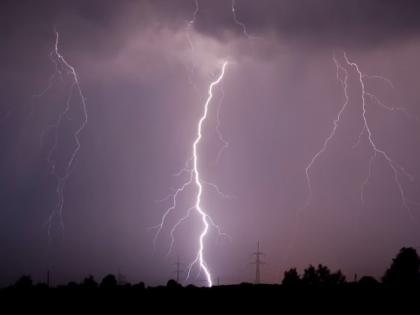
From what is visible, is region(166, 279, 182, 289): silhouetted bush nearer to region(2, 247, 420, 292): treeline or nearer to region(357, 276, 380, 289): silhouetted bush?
region(2, 247, 420, 292): treeline

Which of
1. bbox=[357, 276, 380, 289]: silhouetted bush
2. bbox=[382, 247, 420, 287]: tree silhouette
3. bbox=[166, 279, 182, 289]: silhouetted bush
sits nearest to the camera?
bbox=[357, 276, 380, 289]: silhouetted bush

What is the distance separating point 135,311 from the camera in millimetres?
22328

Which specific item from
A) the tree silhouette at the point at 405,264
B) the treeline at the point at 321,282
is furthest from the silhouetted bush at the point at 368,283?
the tree silhouette at the point at 405,264

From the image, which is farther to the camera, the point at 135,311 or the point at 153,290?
the point at 153,290

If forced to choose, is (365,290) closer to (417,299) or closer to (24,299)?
(417,299)

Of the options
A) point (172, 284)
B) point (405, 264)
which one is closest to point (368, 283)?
point (172, 284)

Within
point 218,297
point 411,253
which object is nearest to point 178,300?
point 218,297

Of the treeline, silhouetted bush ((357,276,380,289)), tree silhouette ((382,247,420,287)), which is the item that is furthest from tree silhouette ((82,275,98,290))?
tree silhouette ((382,247,420,287))

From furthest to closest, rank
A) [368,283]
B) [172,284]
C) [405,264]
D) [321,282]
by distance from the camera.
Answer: [405,264], [321,282], [172,284], [368,283]

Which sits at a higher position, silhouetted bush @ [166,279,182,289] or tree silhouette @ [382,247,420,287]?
tree silhouette @ [382,247,420,287]

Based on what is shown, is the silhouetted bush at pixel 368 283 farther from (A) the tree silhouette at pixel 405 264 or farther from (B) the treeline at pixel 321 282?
(A) the tree silhouette at pixel 405 264

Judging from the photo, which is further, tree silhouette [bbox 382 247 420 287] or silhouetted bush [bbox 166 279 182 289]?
tree silhouette [bbox 382 247 420 287]

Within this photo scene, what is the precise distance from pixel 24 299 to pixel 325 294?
37.0 feet

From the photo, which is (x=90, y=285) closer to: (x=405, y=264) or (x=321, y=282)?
(x=321, y=282)
